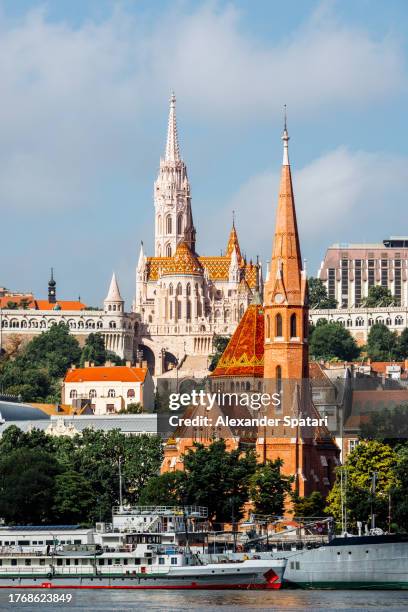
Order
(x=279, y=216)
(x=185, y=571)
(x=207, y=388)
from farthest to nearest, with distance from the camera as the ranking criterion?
(x=207, y=388) < (x=279, y=216) < (x=185, y=571)

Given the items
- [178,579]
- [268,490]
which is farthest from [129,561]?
[268,490]

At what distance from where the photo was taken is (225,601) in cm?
13025

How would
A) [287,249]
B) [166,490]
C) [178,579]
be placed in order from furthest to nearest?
[287,249]
[166,490]
[178,579]

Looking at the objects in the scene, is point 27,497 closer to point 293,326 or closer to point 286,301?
point 293,326

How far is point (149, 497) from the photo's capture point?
158 meters

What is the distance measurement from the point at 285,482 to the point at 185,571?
68.1ft

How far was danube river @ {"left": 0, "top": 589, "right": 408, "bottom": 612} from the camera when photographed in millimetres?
126438

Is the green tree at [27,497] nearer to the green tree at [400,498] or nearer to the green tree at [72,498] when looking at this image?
the green tree at [72,498]

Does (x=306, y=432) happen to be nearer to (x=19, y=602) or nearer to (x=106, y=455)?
(x=106, y=455)

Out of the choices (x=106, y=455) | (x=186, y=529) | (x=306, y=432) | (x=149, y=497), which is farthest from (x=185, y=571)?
(x=106, y=455)

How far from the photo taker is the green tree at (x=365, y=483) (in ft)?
493

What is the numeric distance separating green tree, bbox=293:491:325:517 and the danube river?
18.8 m

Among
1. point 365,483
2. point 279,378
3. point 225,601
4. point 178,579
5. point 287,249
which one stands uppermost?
point 287,249

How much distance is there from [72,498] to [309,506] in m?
15.4
